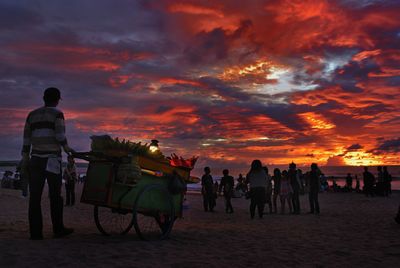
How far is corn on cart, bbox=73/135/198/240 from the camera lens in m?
7.07

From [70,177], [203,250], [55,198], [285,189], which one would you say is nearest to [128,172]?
[55,198]

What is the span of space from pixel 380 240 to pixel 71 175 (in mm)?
11838

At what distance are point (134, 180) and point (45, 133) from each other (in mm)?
1667

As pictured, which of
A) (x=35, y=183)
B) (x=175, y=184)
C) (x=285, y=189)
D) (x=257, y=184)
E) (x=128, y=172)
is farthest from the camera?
(x=285, y=189)

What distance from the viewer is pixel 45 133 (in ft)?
22.8

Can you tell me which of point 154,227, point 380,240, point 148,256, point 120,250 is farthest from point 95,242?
point 380,240

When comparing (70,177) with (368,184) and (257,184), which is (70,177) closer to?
(257,184)

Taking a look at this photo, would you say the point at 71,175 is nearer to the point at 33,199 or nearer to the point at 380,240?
the point at 33,199

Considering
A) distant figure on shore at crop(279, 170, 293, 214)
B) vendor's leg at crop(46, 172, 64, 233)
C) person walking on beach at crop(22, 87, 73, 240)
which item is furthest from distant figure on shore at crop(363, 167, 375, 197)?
person walking on beach at crop(22, 87, 73, 240)

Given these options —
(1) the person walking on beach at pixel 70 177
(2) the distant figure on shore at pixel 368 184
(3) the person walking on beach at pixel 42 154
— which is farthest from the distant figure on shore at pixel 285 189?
(2) the distant figure on shore at pixel 368 184

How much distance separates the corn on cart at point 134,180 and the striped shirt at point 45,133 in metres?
0.41

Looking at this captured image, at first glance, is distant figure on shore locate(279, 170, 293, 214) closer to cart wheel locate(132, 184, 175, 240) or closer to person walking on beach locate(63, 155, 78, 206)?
person walking on beach locate(63, 155, 78, 206)

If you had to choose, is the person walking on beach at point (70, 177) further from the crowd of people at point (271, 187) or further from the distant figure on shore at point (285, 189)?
the distant figure on shore at point (285, 189)

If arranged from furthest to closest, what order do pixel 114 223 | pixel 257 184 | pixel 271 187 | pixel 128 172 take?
pixel 271 187, pixel 257 184, pixel 114 223, pixel 128 172
